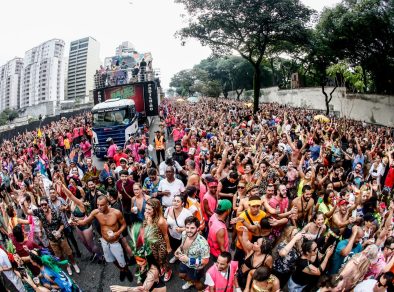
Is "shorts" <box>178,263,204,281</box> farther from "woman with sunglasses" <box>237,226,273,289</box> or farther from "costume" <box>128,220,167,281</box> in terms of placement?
"woman with sunglasses" <box>237,226,273,289</box>

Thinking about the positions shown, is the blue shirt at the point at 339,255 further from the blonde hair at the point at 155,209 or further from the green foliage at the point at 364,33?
the green foliage at the point at 364,33

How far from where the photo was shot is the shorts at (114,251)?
4.58 metres

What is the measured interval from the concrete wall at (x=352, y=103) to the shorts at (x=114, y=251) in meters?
18.5

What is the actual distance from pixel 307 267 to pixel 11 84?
157302mm

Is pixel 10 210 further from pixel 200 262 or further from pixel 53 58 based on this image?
pixel 53 58

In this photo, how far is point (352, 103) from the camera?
75.6 ft

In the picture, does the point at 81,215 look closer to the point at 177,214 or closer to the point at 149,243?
the point at 177,214

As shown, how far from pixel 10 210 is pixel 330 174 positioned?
20.6 feet

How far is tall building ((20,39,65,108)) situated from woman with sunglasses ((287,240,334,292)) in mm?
132837

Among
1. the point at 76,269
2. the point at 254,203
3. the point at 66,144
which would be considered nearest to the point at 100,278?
the point at 76,269

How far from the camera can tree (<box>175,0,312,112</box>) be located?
63.3 feet

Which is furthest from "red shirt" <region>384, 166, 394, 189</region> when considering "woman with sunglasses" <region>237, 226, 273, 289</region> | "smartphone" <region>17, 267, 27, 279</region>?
"smartphone" <region>17, 267, 27, 279</region>

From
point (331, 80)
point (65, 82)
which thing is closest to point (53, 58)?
point (65, 82)

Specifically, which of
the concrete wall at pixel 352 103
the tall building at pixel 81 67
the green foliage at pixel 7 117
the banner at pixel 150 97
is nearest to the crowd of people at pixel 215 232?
the banner at pixel 150 97
